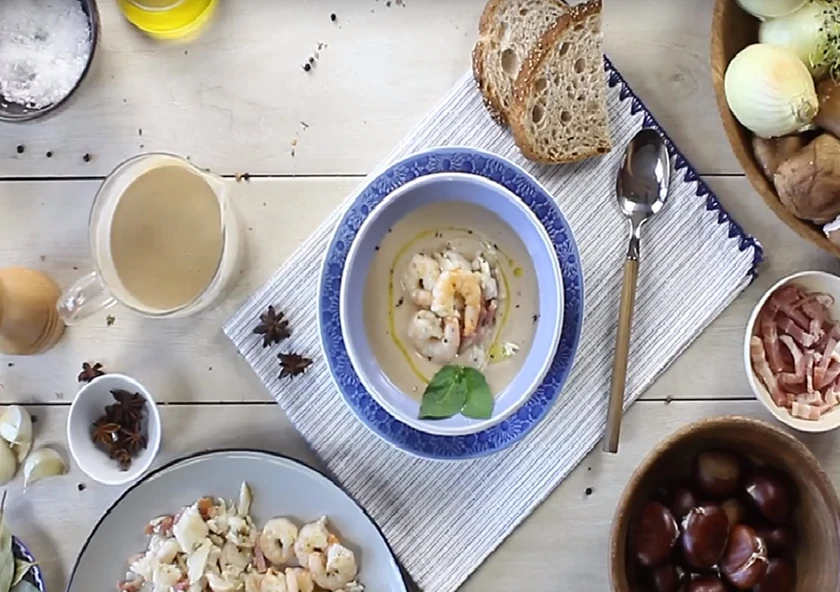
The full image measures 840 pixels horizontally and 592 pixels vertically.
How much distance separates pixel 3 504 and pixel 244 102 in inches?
23.4

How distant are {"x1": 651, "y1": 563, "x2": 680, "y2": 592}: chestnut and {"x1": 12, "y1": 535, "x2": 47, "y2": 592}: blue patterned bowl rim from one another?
751 mm

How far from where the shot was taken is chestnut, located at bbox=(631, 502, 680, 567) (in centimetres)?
111

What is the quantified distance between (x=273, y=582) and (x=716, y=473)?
542 mm

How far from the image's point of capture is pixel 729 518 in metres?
1.14

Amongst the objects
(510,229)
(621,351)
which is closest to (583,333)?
(621,351)

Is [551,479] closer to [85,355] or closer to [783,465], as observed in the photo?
[783,465]

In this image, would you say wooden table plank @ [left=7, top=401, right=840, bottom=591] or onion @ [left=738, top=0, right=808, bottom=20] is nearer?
onion @ [left=738, top=0, right=808, bottom=20]

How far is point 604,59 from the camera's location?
118 centimetres

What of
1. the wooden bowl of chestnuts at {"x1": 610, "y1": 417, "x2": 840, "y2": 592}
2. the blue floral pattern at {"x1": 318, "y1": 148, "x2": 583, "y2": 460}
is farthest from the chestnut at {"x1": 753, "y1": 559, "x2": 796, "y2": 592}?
the blue floral pattern at {"x1": 318, "y1": 148, "x2": 583, "y2": 460}

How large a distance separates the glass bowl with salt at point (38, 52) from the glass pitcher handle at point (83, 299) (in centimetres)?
23

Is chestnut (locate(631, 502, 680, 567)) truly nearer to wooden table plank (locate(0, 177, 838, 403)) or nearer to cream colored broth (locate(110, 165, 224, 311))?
wooden table plank (locate(0, 177, 838, 403))

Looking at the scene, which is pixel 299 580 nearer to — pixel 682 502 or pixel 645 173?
pixel 682 502

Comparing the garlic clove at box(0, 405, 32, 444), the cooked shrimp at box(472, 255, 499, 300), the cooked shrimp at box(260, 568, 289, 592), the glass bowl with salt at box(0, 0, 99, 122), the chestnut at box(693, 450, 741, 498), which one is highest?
the glass bowl with salt at box(0, 0, 99, 122)

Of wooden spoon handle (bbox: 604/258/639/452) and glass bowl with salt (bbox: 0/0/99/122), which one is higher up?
glass bowl with salt (bbox: 0/0/99/122)
